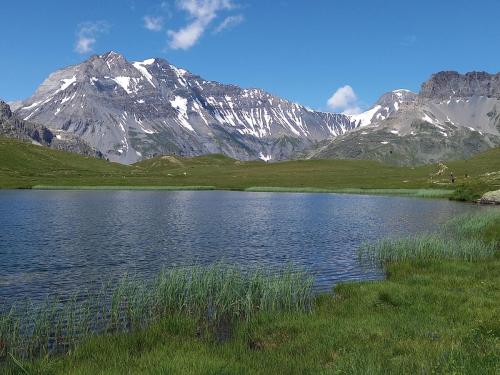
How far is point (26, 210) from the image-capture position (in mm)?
87812

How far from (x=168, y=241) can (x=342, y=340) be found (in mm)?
36794

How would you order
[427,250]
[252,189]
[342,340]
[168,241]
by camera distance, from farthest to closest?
1. [252,189]
2. [168,241]
3. [427,250]
4. [342,340]

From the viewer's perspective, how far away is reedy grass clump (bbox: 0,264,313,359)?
19.9m

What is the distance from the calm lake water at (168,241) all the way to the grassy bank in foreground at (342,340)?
23.5 ft

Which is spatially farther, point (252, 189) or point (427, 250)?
point (252, 189)

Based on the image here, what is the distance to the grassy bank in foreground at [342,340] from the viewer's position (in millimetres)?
15016

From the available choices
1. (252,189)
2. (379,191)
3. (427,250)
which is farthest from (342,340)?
(252,189)

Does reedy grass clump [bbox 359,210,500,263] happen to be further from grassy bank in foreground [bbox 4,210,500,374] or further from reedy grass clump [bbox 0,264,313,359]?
reedy grass clump [bbox 0,264,313,359]

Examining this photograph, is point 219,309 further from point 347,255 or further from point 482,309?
point 347,255

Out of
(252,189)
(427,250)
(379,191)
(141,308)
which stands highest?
(379,191)

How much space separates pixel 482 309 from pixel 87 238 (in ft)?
143

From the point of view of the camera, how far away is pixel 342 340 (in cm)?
1814

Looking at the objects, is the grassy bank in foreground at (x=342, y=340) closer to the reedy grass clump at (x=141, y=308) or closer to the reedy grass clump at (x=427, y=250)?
the reedy grass clump at (x=141, y=308)

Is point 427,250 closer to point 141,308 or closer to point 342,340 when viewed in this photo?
point 342,340
